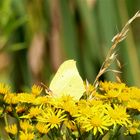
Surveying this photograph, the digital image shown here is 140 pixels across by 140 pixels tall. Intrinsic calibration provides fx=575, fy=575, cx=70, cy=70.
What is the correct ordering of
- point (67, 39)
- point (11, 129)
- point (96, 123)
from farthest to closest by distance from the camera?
point (67, 39)
point (11, 129)
point (96, 123)

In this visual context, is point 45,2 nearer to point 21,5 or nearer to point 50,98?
point 21,5

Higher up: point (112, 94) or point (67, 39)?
point (112, 94)

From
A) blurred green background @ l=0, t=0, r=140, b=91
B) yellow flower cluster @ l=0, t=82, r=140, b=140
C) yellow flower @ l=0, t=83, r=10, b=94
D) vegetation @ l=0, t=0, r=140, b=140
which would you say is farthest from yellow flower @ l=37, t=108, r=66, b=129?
blurred green background @ l=0, t=0, r=140, b=91

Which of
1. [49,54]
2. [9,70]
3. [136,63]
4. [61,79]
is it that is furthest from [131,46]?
[61,79]

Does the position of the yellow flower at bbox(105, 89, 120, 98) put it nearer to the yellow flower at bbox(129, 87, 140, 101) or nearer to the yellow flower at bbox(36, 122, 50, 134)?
the yellow flower at bbox(129, 87, 140, 101)

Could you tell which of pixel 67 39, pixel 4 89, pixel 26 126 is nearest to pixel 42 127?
pixel 26 126

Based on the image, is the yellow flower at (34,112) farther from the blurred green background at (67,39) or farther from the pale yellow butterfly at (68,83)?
the blurred green background at (67,39)

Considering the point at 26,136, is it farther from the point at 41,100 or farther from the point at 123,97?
the point at 123,97
